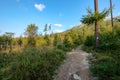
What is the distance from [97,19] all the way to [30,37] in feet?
54.7

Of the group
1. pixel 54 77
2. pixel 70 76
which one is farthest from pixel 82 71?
pixel 54 77

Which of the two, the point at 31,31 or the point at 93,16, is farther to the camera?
the point at 31,31

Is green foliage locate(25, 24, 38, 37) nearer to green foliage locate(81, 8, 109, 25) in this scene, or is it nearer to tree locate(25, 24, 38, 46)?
tree locate(25, 24, 38, 46)

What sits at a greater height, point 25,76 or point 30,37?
point 30,37

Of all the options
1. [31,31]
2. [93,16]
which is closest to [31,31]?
[31,31]

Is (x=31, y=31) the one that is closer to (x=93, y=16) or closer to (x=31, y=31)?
(x=31, y=31)

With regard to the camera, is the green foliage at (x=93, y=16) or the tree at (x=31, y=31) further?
the tree at (x=31, y=31)

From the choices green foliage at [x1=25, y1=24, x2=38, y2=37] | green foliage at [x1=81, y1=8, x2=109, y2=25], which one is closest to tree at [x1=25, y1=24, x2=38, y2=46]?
green foliage at [x1=25, y1=24, x2=38, y2=37]

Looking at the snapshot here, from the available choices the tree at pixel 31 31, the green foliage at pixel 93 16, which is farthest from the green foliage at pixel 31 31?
the green foliage at pixel 93 16

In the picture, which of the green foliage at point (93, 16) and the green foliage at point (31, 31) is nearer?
the green foliage at point (93, 16)

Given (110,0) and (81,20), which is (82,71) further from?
(110,0)

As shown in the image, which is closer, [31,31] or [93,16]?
[93,16]

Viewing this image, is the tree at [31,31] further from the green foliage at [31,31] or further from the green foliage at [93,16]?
the green foliage at [93,16]

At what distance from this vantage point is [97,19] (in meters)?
12.2
